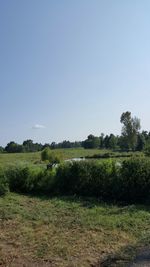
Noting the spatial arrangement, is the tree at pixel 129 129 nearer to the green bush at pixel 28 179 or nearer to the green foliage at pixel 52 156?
the green foliage at pixel 52 156

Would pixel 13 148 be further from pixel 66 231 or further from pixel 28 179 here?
pixel 66 231

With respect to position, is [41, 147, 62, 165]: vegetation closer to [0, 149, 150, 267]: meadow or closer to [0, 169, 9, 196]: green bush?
[0, 149, 150, 267]: meadow

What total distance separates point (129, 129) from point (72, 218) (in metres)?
65.4

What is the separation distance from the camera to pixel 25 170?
17.5 meters

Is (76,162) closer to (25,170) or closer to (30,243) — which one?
(25,170)

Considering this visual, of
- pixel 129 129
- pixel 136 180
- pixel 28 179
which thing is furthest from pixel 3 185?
pixel 129 129

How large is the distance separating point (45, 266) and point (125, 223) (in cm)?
380

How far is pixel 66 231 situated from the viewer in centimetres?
956

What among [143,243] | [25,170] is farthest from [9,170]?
[143,243]

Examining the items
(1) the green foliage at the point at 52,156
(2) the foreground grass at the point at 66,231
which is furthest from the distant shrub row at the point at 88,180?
(1) the green foliage at the point at 52,156

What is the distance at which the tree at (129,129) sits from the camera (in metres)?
75.5

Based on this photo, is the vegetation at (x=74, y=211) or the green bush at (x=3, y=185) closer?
the vegetation at (x=74, y=211)

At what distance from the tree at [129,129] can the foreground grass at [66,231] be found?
2458 inches

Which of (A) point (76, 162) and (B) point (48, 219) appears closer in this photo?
(B) point (48, 219)
